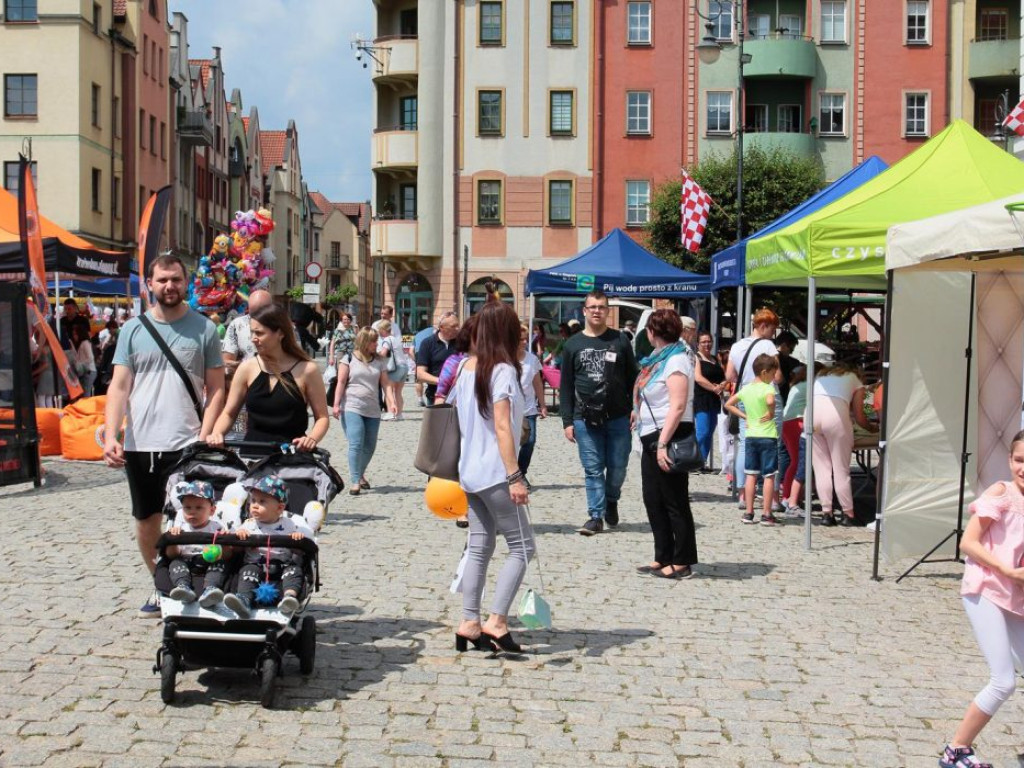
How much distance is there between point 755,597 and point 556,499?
491 cm

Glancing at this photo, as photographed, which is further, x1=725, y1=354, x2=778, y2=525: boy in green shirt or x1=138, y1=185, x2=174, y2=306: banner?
x1=138, y1=185, x2=174, y2=306: banner

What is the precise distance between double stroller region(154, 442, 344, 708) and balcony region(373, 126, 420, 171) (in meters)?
41.8

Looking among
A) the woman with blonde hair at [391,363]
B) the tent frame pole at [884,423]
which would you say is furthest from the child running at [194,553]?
the woman with blonde hair at [391,363]

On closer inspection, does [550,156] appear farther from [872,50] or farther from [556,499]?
[556,499]

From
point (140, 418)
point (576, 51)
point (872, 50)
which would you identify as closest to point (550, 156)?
point (576, 51)

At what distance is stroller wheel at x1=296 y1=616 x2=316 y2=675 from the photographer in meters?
6.20

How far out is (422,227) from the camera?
47.4m

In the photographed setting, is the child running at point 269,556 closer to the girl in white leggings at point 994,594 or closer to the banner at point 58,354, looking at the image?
the girl in white leggings at point 994,594

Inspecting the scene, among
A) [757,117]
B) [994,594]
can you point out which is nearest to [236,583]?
[994,594]

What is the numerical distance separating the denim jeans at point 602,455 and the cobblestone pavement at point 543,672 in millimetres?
822

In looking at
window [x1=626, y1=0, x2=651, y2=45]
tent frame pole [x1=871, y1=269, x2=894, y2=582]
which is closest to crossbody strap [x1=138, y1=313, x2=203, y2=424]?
tent frame pole [x1=871, y1=269, x2=894, y2=582]

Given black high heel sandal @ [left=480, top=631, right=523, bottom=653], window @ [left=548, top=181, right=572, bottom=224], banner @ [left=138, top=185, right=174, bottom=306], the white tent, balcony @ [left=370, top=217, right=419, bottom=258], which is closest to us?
black high heel sandal @ [left=480, top=631, right=523, bottom=653]

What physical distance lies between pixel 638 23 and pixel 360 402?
36235 mm

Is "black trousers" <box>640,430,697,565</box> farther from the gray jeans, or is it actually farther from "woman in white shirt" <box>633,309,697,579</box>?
the gray jeans
